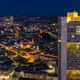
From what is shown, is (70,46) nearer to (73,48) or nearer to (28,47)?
(73,48)

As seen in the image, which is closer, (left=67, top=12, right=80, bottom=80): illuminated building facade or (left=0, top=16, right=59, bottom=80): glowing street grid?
(left=67, top=12, right=80, bottom=80): illuminated building facade

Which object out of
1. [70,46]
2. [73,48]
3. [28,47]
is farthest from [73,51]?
[28,47]

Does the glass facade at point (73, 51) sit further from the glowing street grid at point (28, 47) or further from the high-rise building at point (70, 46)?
the glowing street grid at point (28, 47)

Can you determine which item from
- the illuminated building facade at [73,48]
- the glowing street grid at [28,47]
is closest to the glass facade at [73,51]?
the illuminated building facade at [73,48]

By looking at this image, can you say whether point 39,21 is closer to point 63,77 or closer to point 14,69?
point 14,69

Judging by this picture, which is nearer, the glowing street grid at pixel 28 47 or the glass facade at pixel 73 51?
the glass facade at pixel 73 51

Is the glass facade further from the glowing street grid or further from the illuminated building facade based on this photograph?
the glowing street grid

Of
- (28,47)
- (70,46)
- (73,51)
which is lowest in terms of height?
(28,47)

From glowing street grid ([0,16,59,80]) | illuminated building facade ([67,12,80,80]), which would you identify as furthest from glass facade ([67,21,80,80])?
glowing street grid ([0,16,59,80])

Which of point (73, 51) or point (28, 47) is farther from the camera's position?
point (28, 47)

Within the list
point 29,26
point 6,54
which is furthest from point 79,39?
point 29,26

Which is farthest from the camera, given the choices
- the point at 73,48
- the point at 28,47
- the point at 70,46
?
the point at 28,47
